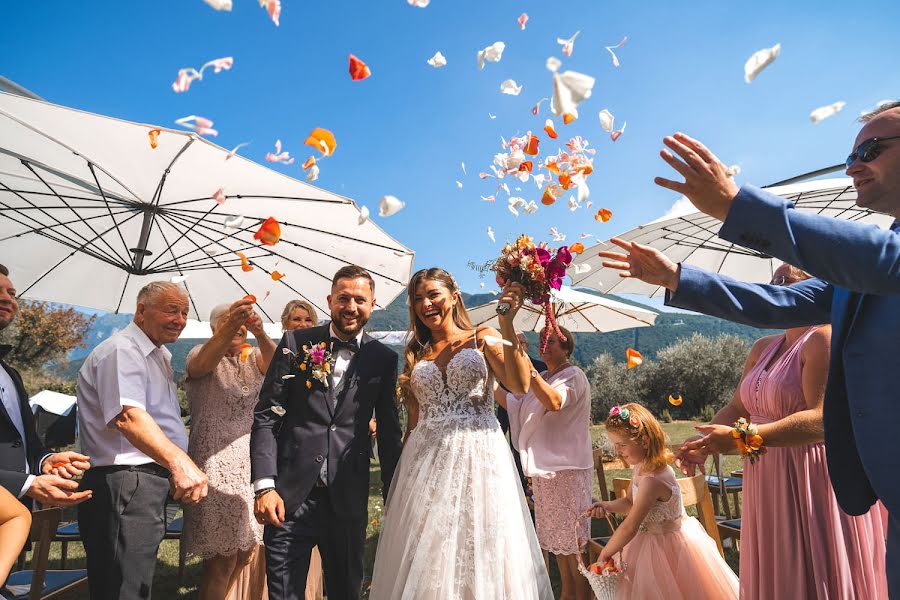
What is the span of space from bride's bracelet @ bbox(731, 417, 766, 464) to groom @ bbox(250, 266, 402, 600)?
207cm

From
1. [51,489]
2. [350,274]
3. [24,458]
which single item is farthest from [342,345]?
[24,458]

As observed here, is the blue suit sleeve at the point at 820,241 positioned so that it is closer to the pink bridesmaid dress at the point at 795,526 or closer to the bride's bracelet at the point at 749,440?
the bride's bracelet at the point at 749,440

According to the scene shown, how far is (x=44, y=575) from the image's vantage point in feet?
10.5

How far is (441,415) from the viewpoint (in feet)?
11.2

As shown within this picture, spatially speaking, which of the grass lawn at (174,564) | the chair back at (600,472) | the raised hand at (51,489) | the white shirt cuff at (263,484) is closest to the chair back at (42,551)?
the raised hand at (51,489)

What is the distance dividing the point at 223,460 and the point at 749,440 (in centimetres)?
354

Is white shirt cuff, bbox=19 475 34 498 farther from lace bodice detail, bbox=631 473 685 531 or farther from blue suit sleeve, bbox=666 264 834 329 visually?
lace bodice detail, bbox=631 473 685 531

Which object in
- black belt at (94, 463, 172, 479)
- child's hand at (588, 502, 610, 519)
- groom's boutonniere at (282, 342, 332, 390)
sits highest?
groom's boutonniere at (282, 342, 332, 390)

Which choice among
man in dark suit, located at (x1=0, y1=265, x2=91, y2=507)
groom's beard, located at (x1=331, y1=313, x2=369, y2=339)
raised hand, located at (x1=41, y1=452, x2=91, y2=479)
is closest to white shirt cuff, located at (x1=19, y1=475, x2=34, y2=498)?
man in dark suit, located at (x1=0, y1=265, x2=91, y2=507)

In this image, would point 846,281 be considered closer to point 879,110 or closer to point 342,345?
point 879,110

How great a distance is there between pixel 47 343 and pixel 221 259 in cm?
3005

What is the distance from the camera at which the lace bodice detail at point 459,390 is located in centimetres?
340

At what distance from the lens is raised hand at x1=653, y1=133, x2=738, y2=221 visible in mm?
1515

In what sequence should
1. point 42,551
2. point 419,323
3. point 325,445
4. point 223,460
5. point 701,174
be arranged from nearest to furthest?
point 701,174 < point 42,551 < point 325,445 < point 419,323 < point 223,460
